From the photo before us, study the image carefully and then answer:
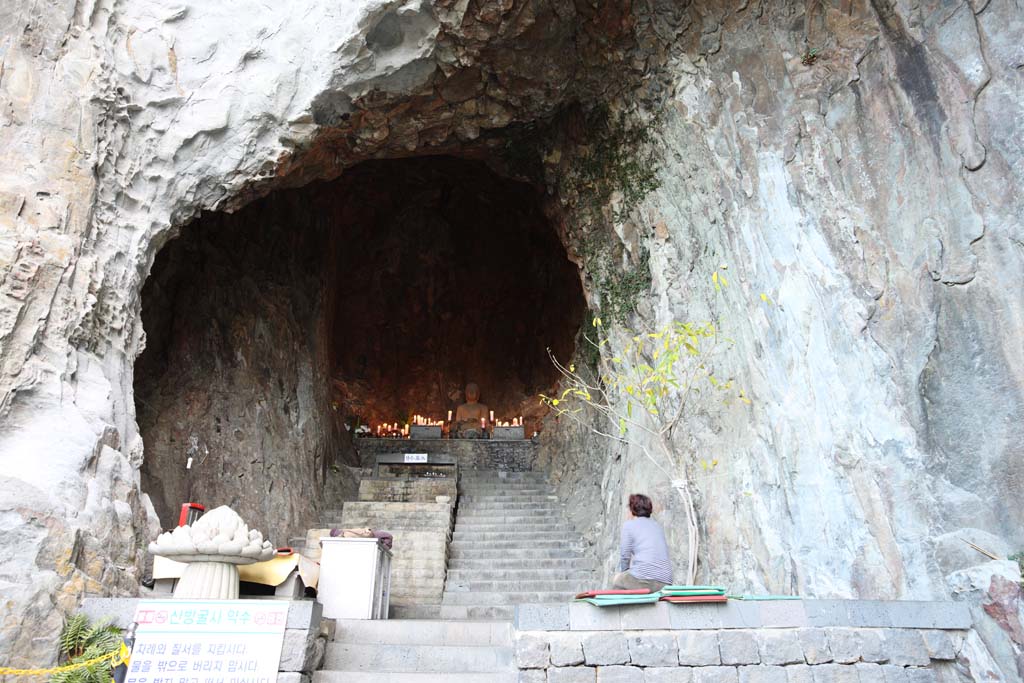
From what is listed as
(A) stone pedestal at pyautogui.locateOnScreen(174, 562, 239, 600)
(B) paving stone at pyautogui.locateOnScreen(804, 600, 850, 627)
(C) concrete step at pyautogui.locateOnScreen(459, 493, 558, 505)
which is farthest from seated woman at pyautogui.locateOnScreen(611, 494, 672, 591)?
(C) concrete step at pyautogui.locateOnScreen(459, 493, 558, 505)

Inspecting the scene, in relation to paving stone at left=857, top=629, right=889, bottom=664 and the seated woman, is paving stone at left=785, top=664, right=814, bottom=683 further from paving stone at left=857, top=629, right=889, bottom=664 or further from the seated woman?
the seated woman

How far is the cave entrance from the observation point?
9828 mm

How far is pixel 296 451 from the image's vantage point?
35.8ft

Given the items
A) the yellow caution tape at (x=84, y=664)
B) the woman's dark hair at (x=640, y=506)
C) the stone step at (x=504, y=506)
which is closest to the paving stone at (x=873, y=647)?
the woman's dark hair at (x=640, y=506)

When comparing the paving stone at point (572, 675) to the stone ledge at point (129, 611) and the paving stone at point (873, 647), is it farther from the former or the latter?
the paving stone at point (873, 647)

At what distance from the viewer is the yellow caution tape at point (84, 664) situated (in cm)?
397

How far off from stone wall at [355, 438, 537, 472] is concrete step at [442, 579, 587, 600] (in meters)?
4.93

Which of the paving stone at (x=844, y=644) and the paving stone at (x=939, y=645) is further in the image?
the paving stone at (x=939, y=645)

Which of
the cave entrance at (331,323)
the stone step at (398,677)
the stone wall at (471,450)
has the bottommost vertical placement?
the stone step at (398,677)

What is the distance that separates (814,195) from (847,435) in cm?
233

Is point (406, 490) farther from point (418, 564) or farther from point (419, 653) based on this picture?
point (419, 653)

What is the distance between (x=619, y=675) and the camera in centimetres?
396

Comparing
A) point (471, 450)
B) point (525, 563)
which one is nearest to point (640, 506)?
point (525, 563)

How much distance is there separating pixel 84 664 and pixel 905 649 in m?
5.06
